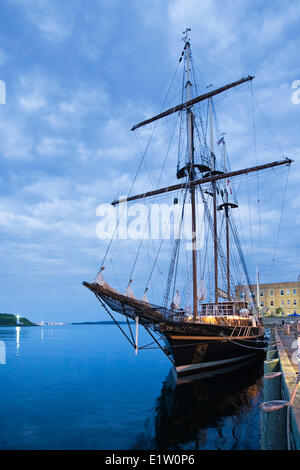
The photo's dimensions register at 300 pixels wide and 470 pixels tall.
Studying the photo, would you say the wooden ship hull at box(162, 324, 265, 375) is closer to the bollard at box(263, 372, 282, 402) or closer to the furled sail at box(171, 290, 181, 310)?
the furled sail at box(171, 290, 181, 310)

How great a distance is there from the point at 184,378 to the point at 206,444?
387 inches

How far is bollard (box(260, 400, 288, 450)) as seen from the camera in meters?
7.73

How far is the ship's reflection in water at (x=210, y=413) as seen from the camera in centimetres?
1062

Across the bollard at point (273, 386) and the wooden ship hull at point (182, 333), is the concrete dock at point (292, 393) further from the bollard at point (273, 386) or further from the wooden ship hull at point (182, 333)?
the wooden ship hull at point (182, 333)

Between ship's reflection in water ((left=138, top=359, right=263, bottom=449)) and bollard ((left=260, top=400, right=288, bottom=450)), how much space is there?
231 centimetres

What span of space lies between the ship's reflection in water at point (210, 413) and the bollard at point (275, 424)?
231 centimetres

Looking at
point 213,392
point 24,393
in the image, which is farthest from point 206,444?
point 24,393

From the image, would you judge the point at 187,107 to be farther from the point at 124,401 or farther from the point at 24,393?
the point at 24,393

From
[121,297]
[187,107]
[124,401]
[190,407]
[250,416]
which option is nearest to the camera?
[250,416]

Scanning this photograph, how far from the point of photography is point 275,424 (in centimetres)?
783

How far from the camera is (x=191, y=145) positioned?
2644 cm

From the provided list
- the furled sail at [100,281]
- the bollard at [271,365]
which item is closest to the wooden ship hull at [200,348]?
the furled sail at [100,281]

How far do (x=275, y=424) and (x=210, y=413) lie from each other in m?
6.67

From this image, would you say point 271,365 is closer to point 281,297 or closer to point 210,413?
point 210,413
